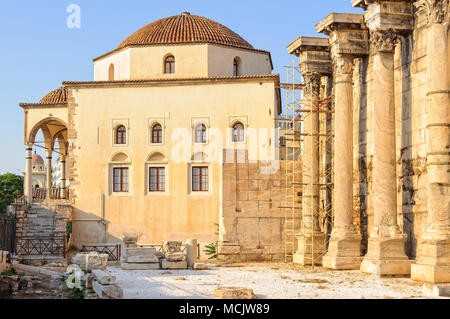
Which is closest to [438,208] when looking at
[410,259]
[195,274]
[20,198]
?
[410,259]

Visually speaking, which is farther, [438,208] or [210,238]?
[210,238]

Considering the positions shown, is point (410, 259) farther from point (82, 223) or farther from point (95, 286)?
point (82, 223)

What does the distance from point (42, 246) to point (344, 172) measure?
49.1 feet

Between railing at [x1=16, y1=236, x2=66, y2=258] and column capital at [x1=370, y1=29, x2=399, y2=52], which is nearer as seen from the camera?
column capital at [x1=370, y1=29, x2=399, y2=52]

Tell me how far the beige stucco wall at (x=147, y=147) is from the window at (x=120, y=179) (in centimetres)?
28

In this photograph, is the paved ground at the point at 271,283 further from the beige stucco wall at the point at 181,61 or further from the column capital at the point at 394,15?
the beige stucco wall at the point at 181,61

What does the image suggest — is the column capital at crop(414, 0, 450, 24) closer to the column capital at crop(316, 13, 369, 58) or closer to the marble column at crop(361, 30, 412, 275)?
the marble column at crop(361, 30, 412, 275)

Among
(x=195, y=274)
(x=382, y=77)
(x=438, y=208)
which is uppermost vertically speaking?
(x=382, y=77)

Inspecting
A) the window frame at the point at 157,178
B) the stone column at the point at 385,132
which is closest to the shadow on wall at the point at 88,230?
the window frame at the point at 157,178

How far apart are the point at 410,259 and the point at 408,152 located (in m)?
2.61

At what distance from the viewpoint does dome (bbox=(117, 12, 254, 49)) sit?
34375 mm

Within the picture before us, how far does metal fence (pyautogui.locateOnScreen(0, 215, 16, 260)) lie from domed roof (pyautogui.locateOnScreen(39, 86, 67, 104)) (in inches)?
377

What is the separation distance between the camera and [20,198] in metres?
32.4

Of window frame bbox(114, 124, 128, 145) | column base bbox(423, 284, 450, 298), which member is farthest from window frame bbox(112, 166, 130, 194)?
column base bbox(423, 284, 450, 298)
